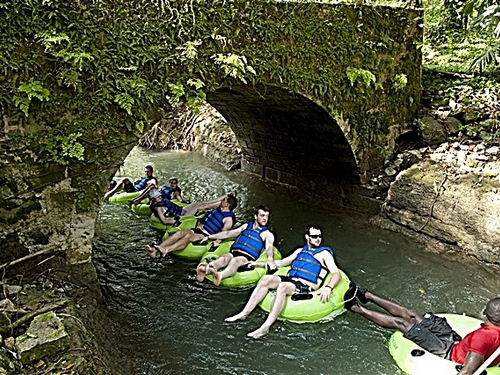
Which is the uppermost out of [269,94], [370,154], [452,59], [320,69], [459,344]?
[452,59]

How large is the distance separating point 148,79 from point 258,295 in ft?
9.83

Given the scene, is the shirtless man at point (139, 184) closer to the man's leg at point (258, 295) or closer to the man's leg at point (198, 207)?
the man's leg at point (198, 207)

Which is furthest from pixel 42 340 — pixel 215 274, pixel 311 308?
pixel 311 308

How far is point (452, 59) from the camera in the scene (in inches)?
416

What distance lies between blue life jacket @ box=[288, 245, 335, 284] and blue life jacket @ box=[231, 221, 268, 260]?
2.69 feet

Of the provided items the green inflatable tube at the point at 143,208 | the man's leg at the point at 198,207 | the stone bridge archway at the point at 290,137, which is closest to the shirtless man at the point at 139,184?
the green inflatable tube at the point at 143,208

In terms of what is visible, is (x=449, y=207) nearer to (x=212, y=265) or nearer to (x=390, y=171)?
(x=390, y=171)

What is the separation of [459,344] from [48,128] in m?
4.75

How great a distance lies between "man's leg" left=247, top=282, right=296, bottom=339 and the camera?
16.4ft

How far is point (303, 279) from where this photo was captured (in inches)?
215

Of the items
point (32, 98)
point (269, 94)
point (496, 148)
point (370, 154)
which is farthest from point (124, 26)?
point (496, 148)

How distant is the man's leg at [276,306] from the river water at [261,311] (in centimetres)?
8

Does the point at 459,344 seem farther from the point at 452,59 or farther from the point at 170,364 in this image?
the point at 452,59

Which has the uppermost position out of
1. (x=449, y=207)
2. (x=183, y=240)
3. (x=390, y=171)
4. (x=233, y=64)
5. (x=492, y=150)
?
(x=233, y=64)
